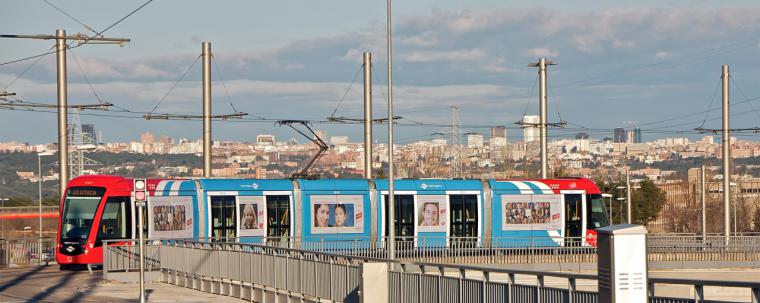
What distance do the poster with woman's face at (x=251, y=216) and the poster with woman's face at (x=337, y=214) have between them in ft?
6.11

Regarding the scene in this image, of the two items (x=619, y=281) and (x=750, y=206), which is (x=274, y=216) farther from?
(x=750, y=206)

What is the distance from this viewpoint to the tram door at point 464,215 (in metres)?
44.3

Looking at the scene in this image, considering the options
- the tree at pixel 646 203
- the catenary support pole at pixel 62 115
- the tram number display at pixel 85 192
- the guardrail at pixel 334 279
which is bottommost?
the tree at pixel 646 203

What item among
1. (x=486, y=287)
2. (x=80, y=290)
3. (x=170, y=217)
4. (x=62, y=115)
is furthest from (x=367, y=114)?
(x=486, y=287)

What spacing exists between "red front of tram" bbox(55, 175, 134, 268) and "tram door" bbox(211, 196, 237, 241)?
2909 millimetres

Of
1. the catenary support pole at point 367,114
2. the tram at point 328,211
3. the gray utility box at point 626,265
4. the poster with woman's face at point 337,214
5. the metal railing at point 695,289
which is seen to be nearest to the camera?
the metal railing at point 695,289

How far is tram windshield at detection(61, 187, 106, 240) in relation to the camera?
130 ft

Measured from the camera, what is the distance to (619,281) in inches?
474

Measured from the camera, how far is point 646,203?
11012 cm

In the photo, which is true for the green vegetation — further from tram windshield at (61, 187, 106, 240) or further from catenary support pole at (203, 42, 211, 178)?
tram windshield at (61, 187, 106, 240)

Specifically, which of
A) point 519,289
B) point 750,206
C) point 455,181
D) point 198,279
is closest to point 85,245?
point 198,279

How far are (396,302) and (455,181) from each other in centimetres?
2351

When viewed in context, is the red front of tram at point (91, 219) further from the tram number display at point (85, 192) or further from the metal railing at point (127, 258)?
the metal railing at point (127, 258)

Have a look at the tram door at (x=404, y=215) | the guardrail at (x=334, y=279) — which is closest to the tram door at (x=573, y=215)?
the tram door at (x=404, y=215)
